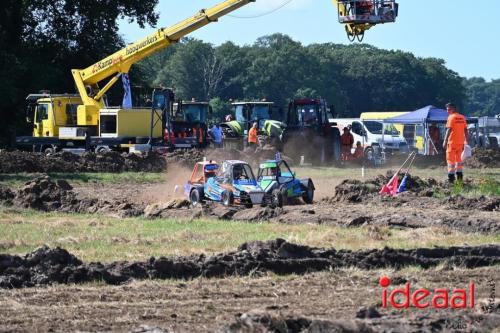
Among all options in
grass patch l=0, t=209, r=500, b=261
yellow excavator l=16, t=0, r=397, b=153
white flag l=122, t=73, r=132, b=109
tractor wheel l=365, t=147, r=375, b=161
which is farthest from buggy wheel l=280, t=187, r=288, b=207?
tractor wheel l=365, t=147, r=375, b=161

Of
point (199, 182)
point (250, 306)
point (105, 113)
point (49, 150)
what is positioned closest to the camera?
point (250, 306)

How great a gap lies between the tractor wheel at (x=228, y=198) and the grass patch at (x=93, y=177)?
9.62 meters

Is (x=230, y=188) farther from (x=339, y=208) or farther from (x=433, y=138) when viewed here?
(x=433, y=138)

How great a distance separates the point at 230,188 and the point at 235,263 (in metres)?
9.69

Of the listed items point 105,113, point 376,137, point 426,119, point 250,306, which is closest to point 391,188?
point 250,306

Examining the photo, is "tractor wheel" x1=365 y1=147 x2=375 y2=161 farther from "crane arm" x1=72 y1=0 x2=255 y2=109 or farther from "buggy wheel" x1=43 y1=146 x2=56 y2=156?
"buggy wheel" x1=43 y1=146 x2=56 y2=156

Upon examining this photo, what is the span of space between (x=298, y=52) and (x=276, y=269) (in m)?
99.9

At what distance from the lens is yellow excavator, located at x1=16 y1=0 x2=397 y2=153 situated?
136 ft

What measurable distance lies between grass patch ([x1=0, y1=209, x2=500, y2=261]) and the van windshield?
32.3 m

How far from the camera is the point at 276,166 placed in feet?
80.1

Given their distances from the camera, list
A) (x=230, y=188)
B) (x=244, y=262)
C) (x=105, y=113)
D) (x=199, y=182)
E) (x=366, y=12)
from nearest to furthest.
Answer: (x=244, y=262) → (x=230, y=188) → (x=199, y=182) → (x=366, y=12) → (x=105, y=113)

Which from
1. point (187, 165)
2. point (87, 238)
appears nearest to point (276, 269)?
point (87, 238)

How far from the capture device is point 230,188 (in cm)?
2348

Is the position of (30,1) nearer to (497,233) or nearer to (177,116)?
(177,116)
